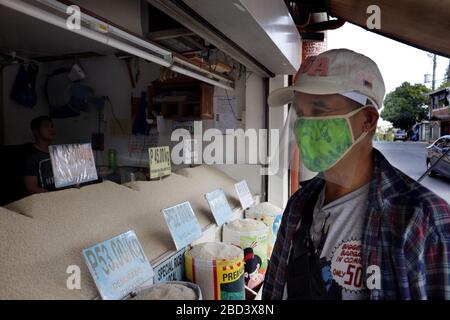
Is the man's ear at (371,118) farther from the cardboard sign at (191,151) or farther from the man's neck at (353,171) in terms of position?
the cardboard sign at (191,151)

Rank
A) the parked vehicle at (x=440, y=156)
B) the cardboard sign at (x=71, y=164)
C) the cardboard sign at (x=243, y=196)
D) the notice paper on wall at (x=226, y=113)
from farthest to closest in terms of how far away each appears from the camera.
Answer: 1. the notice paper on wall at (x=226, y=113)
2. the cardboard sign at (x=243, y=196)
3. the parked vehicle at (x=440, y=156)
4. the cardboard sign at (x=71, y=164)

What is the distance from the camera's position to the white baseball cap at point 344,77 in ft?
2.91

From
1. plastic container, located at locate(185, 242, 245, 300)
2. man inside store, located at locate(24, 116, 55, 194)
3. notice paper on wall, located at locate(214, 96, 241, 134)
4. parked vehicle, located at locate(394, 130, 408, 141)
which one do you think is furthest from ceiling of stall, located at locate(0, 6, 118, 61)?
parked vehicle, located at locate(394, 130, 408, 141)

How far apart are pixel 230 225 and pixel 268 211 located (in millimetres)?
389

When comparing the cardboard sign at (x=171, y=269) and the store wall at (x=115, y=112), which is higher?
the store wall at (x=115, y=112)

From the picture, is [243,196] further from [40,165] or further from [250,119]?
[40,165]

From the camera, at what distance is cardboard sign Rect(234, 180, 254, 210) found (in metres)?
2.17

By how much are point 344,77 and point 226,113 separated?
183 cm

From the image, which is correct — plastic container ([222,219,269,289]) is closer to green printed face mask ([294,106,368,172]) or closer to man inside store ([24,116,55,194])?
green printed face mask ([294,106,368,172])

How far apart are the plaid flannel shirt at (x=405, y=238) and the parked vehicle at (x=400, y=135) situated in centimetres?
53

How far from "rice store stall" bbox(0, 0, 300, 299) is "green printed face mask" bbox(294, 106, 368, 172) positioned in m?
0.48

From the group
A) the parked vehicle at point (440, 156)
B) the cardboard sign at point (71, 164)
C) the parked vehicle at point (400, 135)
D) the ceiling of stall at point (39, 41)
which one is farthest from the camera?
the ceiling of stall at point (39, 41)

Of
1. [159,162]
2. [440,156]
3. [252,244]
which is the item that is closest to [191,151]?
[159,162]

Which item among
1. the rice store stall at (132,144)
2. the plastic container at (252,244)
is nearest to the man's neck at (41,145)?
the rice store stall at (132,144)
